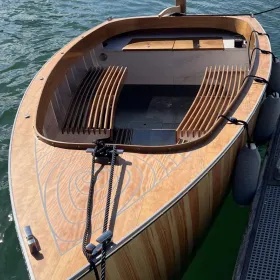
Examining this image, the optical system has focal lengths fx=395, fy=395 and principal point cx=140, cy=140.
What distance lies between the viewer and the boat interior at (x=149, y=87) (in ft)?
16.0

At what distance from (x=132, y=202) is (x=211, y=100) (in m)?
2.40

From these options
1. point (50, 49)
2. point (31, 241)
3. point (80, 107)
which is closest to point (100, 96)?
point (80, 107)

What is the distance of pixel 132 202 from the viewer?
306 centimetres

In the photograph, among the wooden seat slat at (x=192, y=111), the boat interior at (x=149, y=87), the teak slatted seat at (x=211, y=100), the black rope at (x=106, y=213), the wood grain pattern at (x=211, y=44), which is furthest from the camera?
the wood grain pattern at (x=211, y=44)

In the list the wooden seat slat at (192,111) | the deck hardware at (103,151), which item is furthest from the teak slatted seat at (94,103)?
the deck hardware at (103,151)

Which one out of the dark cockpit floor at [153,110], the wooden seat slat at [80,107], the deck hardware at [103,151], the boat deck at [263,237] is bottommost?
the boat deck at [263,237]

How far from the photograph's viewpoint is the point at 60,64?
206 inches

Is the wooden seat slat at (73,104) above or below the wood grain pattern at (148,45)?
below

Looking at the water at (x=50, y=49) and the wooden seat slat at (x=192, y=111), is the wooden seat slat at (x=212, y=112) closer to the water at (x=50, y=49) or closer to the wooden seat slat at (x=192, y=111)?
the wooden seat slat at (x=192, y=111)

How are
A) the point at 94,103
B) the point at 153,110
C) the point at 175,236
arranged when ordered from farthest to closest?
the point at 153,110
the point at 94,103
the point at 175,236

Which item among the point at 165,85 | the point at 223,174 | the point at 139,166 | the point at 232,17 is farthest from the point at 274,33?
the point at 139,166

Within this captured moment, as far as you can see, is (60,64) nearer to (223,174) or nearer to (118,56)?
(118,56)

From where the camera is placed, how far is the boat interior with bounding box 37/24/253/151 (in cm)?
487

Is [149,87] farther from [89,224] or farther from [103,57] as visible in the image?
[89,224]
